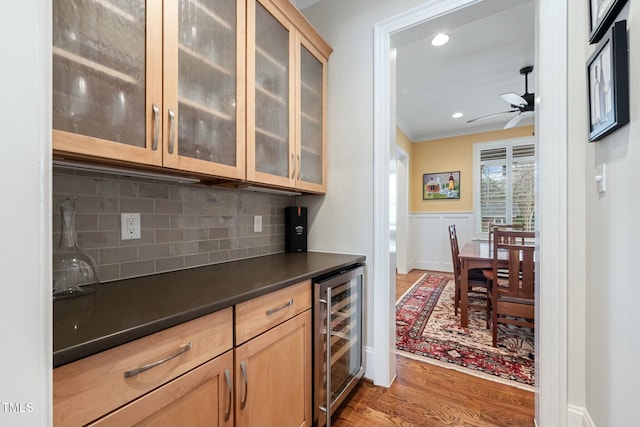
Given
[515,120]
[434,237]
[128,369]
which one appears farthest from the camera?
[434,237]

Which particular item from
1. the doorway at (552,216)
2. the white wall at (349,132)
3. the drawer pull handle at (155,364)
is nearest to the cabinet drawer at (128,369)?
the drawer pull handle at (155,364)

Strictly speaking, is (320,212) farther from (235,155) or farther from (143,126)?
(143,126)

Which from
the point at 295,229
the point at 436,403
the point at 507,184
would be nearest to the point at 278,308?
the point at 295,229

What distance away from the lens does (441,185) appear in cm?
545

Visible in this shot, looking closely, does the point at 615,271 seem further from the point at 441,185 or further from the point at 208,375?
the point at 441,185

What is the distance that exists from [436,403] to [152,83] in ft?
7.11

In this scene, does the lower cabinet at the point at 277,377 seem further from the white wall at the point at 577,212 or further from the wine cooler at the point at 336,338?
the white wall at the point at 577,212

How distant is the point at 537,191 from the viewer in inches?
55.1

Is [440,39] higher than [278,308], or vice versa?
[440,39]

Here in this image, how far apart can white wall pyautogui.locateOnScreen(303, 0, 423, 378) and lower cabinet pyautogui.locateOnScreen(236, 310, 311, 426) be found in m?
0.70

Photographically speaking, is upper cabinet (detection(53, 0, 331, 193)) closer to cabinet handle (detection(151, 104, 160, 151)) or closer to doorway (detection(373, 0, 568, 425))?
cabinet handle (detection(151, 104, 160, 151))

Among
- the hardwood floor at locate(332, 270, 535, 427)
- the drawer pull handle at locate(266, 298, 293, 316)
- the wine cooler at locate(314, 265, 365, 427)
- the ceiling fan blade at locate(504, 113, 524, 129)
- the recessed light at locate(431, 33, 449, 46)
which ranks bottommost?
the hardwood floor at locate(332, 270, 535, 427)

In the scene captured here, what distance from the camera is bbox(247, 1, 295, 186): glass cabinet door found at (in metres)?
1.40

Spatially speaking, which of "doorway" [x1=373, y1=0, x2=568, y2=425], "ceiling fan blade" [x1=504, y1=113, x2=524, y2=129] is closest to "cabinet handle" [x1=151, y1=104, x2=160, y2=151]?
"doorway" [x1=373, y1=0, x2=568, y2=425]
